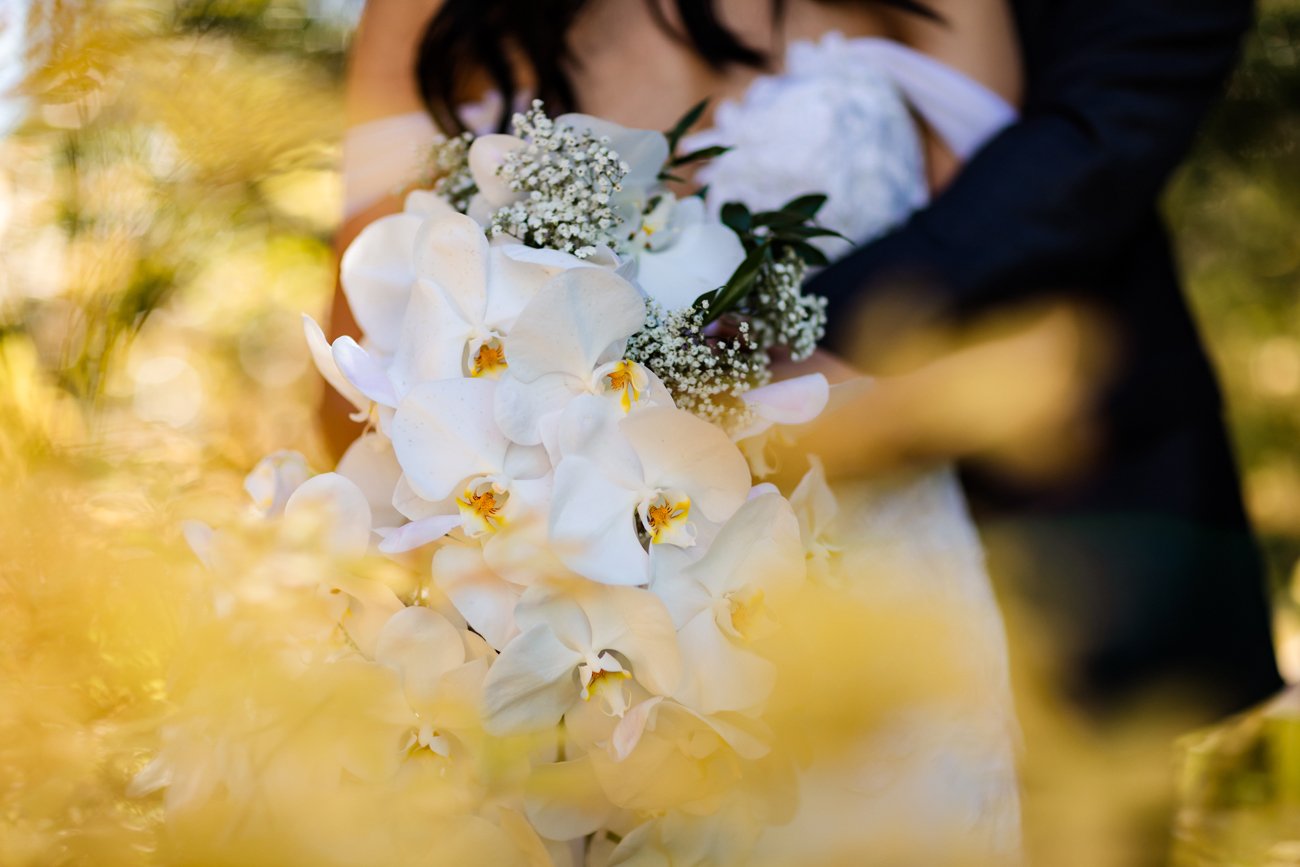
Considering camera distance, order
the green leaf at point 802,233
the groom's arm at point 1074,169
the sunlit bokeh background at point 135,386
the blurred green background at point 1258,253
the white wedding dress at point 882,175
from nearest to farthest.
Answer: the sunlit bokeh background at point 135,386, the green leaf at point 802,233, the white wedding dress at point 882,175, the groom's arm at point 1074,169, the blurred green background at point 1258,253

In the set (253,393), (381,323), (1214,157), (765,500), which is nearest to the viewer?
(765,500)

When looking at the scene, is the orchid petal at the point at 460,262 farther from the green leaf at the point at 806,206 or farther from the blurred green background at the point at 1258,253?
the blurred green background at the point at 1258,253

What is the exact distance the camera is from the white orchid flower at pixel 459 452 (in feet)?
1.36

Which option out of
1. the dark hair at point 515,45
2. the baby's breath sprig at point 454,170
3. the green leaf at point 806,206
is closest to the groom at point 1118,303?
the dark hair at point 515,45

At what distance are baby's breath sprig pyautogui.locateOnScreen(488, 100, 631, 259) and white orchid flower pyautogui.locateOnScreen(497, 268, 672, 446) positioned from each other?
0.19ft

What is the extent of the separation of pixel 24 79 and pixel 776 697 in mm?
432

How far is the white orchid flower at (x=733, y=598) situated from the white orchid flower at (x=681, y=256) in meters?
0.17

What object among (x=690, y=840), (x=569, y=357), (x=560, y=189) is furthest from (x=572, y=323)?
(x=690, y=840)

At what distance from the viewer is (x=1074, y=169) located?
1.08 meters

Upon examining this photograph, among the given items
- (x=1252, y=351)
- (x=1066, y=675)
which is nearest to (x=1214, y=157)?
(x=1252, y=351)

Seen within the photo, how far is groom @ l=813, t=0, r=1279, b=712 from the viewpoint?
1.07 m

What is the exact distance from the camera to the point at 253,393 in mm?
897

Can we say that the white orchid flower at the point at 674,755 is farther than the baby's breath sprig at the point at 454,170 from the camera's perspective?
No

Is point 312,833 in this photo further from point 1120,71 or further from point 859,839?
point 1120,71
